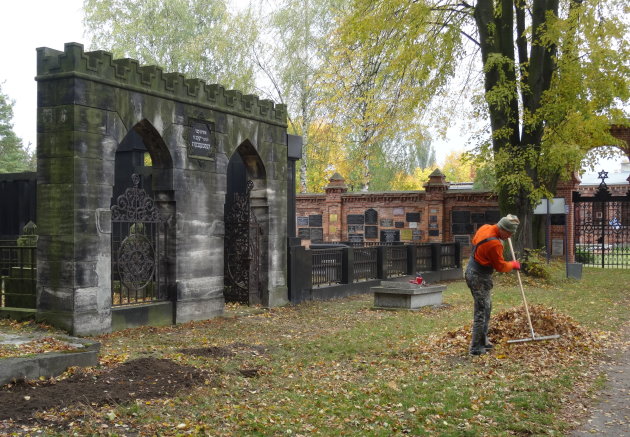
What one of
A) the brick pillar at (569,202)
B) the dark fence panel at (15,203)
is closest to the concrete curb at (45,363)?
the dark fence panel at (15,203)

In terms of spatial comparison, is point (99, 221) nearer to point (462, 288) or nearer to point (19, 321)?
point (19, 321)

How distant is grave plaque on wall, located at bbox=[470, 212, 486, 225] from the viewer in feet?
98.0

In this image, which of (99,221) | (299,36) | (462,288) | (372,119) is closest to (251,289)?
(99,221)

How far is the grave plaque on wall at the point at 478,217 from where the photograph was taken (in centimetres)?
2986

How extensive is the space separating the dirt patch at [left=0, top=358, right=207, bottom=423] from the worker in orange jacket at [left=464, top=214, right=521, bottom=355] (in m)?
4.00

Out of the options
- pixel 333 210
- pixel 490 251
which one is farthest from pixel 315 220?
pixel 490 251

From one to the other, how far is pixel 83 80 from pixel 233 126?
3906mm

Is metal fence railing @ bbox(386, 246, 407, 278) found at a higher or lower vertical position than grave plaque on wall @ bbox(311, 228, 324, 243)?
lower

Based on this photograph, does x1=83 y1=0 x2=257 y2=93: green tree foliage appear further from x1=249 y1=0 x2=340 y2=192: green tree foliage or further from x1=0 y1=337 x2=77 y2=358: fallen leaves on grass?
x1=0 y1=337 x2=77 y2=358: fallen leaves on grass

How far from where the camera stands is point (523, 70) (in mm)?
20703

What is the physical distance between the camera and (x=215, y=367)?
8.50 m

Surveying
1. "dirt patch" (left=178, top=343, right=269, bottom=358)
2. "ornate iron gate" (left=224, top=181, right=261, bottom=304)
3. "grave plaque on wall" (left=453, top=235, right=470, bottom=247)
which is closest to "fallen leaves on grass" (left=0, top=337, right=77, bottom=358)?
"dirt patch" (left=178, top=343, right=269, bottom=358)

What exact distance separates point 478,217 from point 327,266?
47.4ft

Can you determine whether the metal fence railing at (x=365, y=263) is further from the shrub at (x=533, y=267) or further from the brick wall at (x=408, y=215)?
the brick wall at (x=408, y=215)
